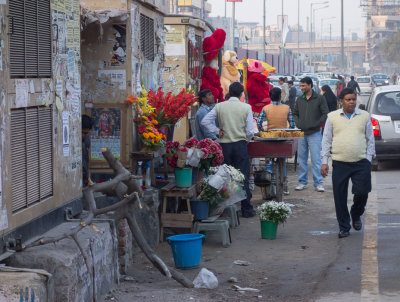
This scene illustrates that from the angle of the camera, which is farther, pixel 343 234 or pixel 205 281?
pixel 343 234

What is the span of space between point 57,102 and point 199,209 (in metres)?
2.95

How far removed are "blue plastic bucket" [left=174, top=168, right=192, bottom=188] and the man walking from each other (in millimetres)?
4275

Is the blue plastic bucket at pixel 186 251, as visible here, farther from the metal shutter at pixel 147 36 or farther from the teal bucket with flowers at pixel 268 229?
the metal shutter at pixel 147 36

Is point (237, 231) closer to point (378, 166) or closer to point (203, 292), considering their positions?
point (203, 292)

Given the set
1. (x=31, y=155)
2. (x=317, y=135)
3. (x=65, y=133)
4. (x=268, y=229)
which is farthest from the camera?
(x=317, y=135)

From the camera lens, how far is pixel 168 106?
923 centimetres

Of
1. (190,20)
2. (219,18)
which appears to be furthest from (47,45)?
(219,18)

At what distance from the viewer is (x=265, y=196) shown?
12.0m

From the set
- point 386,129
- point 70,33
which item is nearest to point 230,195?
point 70,33

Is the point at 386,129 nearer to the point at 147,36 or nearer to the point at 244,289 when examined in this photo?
the point at 147,36

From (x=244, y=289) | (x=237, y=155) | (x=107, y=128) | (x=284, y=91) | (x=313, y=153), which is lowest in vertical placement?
(x=244, y=289)

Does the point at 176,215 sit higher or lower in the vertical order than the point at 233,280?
higher

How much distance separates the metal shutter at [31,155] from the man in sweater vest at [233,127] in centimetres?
418

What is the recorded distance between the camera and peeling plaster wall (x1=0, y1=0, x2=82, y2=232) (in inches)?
206
